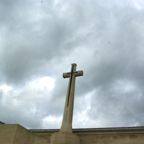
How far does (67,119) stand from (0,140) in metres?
3.95

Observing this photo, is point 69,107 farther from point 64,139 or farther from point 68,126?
point 64,139

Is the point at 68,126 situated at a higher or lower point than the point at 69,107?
lower

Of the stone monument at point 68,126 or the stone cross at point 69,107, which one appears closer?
the stone monument at point 68,126

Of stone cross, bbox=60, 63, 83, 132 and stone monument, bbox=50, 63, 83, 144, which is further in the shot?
stone cross, bbox=60, 63, 83, 132

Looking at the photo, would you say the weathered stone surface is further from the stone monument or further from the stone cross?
the stone cross

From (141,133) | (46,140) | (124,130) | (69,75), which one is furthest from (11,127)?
(141,133)

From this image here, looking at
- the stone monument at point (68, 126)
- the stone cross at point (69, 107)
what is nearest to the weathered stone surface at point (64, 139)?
the stone monument at point (68, 126)

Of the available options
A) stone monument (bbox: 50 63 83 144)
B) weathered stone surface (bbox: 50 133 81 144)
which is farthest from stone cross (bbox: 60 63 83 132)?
weathered stone surface (bbox: 50 133 81 144)

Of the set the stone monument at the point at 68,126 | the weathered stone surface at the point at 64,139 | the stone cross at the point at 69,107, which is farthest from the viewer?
the stone cross at the point at 69,107

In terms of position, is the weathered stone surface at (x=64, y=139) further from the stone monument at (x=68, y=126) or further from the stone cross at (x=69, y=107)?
the stone cross at (x=69, y=107)

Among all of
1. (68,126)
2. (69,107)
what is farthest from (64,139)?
(69,107)

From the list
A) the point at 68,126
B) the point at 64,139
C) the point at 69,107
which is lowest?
the point at 64,139

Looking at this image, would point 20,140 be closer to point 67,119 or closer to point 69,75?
point 67,119

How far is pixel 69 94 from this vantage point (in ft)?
36.2
